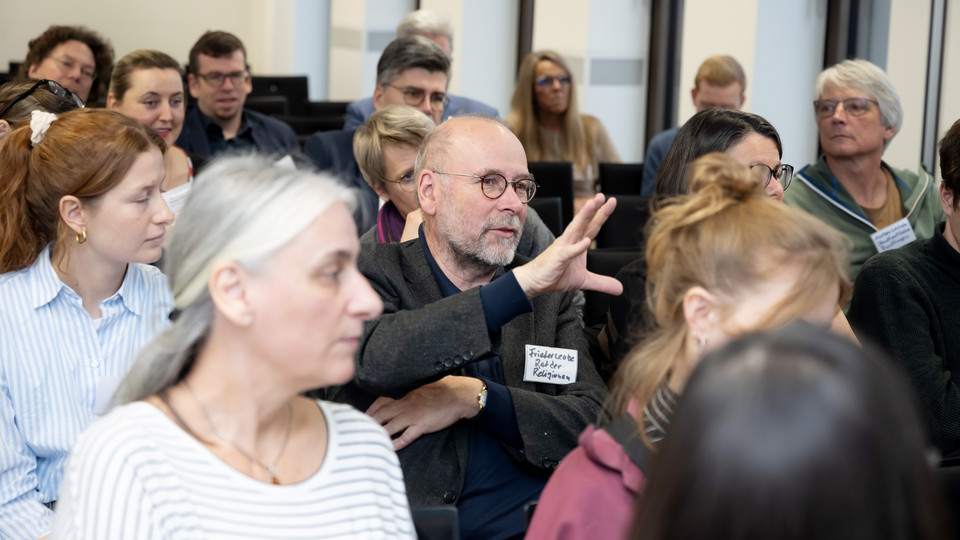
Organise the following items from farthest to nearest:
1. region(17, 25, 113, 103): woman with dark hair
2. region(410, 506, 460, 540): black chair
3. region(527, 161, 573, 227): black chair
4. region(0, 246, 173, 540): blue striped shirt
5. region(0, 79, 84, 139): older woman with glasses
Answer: region(17, 25, 113, 103): woman with dark hair → region(527, 161, 573, 227): black chair → region(0, 79, 84, 139): older woman with glasses → region(0, 246, 173, 540): blue striped shirt → region(410, 506, 460, 540): black chair

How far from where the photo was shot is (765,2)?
6.33 meters

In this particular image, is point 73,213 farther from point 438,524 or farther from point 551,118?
point 551,118

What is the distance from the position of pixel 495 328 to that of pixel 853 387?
118 centimetres

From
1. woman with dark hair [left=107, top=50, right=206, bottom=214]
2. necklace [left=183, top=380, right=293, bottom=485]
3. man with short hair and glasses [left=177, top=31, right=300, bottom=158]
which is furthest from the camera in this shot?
man with short hair and glasses [left=177, top=31, right=300, bottom=158]

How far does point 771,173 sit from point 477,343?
1.06 meters

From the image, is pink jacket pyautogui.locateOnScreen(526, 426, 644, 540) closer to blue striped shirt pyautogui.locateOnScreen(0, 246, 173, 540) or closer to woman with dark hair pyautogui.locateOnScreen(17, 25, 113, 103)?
blue striped shirt pyautogui.locateOnScreen(0, 246, 173, 540)

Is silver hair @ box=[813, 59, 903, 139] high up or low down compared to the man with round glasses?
up

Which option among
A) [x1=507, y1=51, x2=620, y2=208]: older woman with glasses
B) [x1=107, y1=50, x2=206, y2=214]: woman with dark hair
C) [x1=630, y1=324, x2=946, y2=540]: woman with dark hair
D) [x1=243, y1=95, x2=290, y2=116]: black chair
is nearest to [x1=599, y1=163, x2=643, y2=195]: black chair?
[x1=507, y1=51, x2=620, y2=208]: older woman with glasses

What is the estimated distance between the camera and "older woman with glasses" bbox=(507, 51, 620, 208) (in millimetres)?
5242

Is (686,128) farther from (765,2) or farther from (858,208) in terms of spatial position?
(765,2)

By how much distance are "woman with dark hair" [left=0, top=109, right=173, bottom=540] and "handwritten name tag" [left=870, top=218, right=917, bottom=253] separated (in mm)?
2500

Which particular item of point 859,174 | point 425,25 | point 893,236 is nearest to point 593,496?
point 893,236

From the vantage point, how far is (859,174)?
12.1 feet

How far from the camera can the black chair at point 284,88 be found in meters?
8.99
